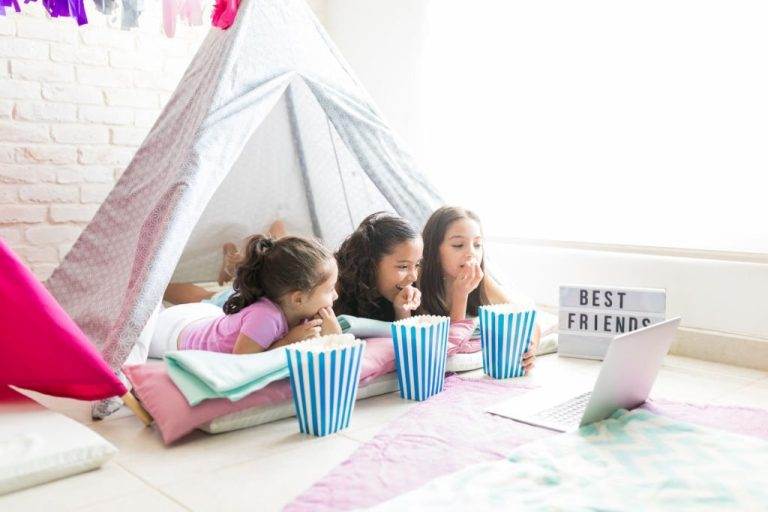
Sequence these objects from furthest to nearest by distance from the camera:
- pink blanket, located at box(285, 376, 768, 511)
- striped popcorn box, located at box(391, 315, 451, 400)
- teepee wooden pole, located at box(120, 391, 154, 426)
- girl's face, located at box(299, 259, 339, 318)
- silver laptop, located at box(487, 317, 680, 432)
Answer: girl's face, located at box(299, 259, 339, 318), striped popcorn box, located at box(391, 315, 451, 400), teepee wooden pole, located at box(120, 391, 154, 426), silver laptop, located at box(487, 317, 680, 432), pink blanket, located at box(285, 376, 768, 511)

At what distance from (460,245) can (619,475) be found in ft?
3.35

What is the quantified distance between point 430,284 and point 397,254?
0.65 ft

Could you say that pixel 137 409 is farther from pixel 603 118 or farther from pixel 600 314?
pixel 603 118

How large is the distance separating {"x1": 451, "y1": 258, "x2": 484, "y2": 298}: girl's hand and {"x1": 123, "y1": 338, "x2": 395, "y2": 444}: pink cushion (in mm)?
672

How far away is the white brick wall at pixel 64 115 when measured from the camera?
2.85m

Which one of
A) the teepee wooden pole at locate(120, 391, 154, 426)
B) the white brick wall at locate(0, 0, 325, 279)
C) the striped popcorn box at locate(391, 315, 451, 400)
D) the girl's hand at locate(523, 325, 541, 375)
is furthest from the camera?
the white brick wall at locate(0, 0, 325, 279)

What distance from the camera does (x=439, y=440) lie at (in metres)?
1.58

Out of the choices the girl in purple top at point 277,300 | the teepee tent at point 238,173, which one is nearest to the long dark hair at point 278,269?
the girl in purple top at point 277,300

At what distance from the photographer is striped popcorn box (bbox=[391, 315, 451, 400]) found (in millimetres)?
1813

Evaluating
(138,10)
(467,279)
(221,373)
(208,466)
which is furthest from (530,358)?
(138,10)

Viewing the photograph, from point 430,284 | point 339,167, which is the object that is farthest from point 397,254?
point 339,167

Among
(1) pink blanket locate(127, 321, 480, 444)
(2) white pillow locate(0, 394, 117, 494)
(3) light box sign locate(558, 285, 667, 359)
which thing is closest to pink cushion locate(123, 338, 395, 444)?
(1) pink blanket locate(127, 321, 480, 444)

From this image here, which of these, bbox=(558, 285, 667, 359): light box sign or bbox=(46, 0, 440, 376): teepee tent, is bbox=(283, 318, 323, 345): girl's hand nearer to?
bbox=(46, 0, 440, 376): teepee tent

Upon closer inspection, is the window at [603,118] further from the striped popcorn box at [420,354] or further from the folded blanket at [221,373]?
the folded blanket at [221,373]
